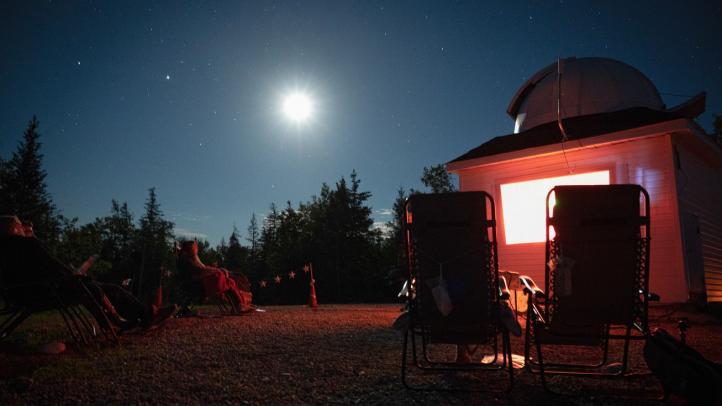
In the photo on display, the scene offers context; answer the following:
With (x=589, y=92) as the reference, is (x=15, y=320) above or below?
below

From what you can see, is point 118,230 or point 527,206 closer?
point 527,206

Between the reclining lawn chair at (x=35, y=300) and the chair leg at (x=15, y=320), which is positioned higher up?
the reclining lawn chair at (x=35, y=300)

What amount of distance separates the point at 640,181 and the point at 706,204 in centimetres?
320

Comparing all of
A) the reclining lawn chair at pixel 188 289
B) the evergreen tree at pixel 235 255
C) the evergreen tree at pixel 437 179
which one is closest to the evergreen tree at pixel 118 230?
the evergreen tree at pixel 235 255

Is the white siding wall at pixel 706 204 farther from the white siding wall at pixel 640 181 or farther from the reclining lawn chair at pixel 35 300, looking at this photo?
the reclining lawn chair at pixel 35 300

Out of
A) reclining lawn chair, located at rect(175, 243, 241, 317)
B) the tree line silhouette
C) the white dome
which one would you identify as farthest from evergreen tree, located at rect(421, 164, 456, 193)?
reclining lawn chair, located at rect(175, 243, 241, 317)

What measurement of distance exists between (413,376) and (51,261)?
3.30m

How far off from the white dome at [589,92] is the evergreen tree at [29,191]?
4101 cm

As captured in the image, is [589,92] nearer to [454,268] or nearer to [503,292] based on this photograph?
[503,292]

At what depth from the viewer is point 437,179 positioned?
35.7m

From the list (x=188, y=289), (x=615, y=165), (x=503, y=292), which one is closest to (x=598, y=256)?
(x=503, y=292)

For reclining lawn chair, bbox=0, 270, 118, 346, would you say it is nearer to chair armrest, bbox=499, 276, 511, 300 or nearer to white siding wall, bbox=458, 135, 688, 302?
chair armrest, bbox=499, 276, 511, 300

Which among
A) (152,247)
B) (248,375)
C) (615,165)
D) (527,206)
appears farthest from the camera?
(152,247)

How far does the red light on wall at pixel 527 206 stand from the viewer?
953 cm
